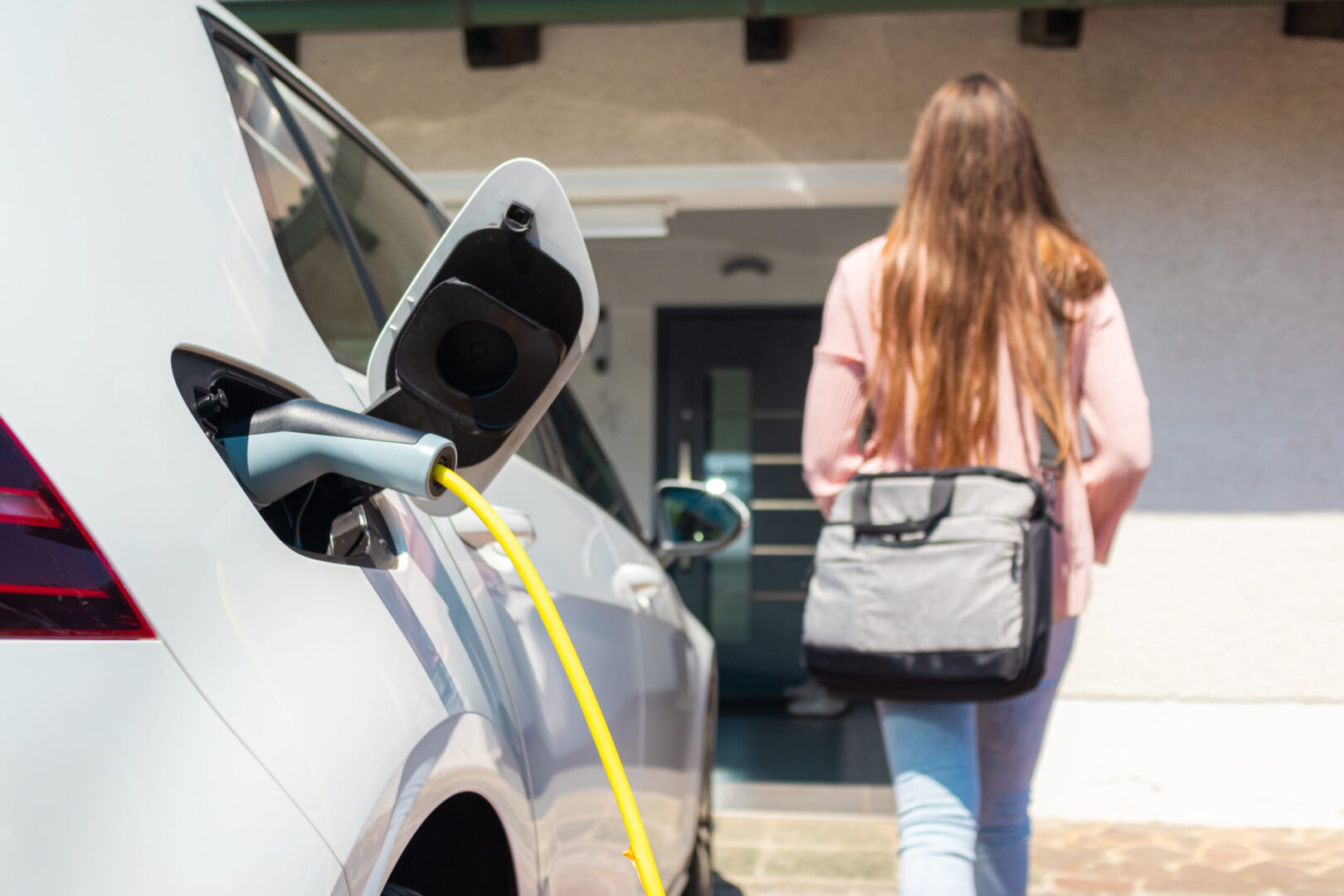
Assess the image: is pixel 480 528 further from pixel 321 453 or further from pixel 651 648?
pixel 651 648

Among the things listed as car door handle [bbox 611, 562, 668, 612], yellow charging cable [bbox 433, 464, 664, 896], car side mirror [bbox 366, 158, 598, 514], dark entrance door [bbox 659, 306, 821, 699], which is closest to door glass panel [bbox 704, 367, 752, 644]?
dark entrance door [bbox 659, 306, 821, 699]

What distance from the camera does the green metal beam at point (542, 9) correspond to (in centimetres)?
402

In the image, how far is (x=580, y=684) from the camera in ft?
2.74

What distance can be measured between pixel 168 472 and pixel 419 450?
172mm

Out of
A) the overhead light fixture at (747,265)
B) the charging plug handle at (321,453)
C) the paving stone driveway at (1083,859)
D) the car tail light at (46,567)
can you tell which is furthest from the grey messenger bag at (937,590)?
the overhead light fixture at (747,265)

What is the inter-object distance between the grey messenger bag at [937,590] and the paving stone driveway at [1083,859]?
82.4 inches

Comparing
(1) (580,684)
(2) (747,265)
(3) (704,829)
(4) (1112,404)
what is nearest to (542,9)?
(3) (704,829)

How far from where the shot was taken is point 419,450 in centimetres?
81

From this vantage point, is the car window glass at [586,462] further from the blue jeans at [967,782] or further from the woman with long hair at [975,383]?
the blue jeans at [967,782]

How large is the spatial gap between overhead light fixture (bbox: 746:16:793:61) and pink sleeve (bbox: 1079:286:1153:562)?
3.07m

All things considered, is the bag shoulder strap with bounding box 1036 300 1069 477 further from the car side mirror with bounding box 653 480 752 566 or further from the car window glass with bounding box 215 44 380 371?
the car window glass with bounding box 215 44 380 371

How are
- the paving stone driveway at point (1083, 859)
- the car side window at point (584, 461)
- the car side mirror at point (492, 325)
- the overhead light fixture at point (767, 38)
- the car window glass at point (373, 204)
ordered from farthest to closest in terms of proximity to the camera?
the overhead light fixture at point (767, 38)
the paving stone driveway at point (1083, 859)
the car side window at point (584, 461)
the car window glass at point (373, 204)
the car side mirror at point (492, 325)

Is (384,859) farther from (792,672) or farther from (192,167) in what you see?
(792,672)

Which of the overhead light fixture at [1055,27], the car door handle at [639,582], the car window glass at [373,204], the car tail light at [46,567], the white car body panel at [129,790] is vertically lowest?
the car door handle at [639,582]
